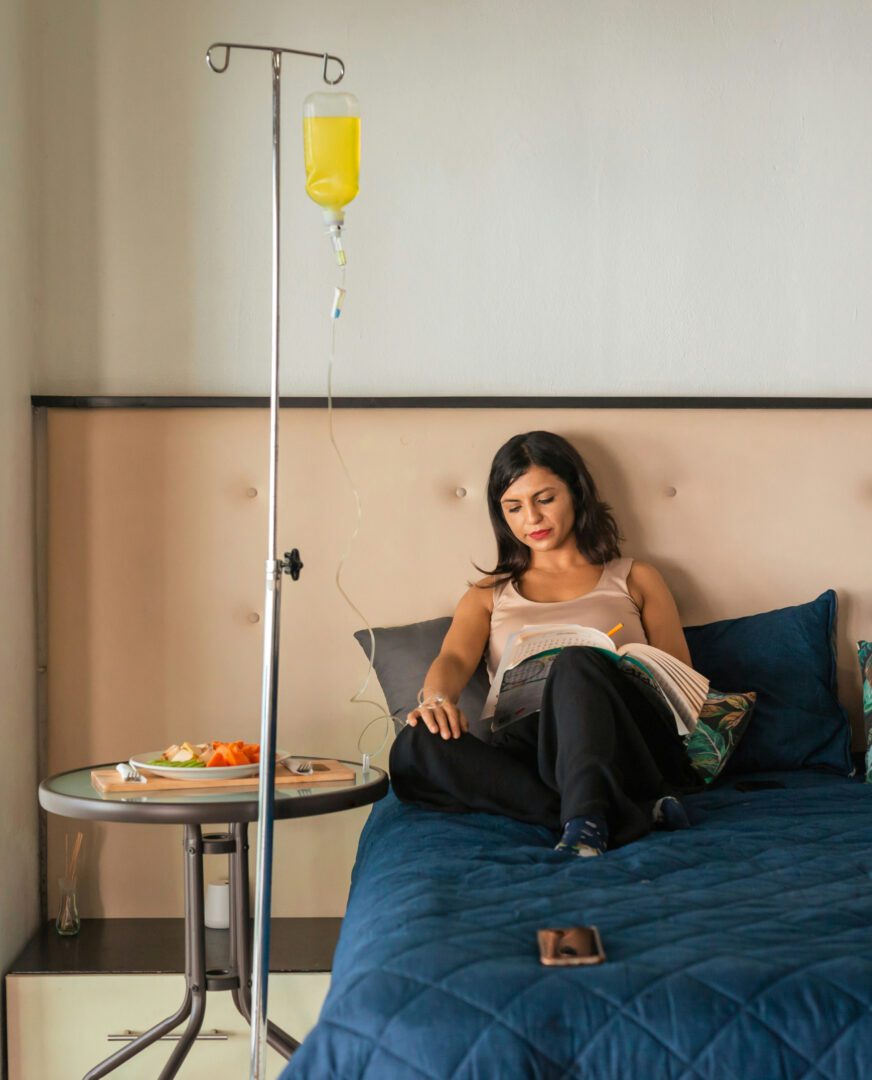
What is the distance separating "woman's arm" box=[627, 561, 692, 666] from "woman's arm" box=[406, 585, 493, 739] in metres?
0.30

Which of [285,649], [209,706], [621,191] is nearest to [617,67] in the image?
[621,191]

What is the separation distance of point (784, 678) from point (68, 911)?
1487 mm

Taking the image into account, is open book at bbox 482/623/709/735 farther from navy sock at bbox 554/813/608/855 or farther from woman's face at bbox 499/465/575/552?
navy sock at bbox 554/813/608/855

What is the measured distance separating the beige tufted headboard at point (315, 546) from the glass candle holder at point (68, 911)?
0.32 ft

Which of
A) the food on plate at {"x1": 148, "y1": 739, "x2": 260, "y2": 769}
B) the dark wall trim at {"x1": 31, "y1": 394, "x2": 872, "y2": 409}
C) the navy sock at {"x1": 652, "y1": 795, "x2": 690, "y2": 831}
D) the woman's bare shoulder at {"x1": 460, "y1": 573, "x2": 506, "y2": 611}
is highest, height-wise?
the dark wall trim at {"x1": 31, "y1": 394, "x2": 872, "y2": 409}

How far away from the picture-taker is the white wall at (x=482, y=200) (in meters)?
2.37

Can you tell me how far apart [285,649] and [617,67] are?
1.45m

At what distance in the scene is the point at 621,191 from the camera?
242 cm

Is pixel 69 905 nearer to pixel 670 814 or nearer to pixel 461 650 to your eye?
pixel 461 650

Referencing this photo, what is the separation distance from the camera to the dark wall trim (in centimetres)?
230

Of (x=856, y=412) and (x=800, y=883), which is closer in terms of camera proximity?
(x=800, y=883)

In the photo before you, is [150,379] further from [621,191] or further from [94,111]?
[621,191]

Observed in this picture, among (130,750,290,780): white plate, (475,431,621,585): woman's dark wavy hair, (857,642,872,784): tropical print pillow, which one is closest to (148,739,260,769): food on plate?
(130,750,290,780): white plate

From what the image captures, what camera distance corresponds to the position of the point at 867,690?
7.19 ft
